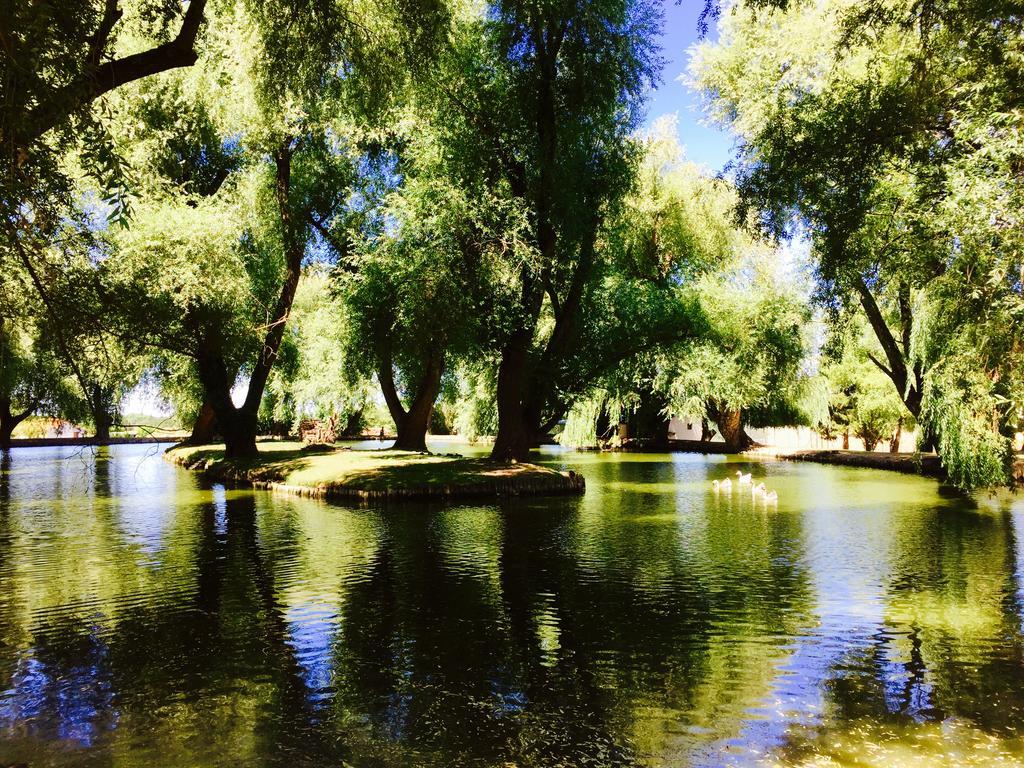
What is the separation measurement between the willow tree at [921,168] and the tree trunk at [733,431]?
19995mm

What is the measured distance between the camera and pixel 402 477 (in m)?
19.3

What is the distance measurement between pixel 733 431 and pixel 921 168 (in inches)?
1090

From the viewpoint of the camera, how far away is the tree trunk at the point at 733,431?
1458 inches

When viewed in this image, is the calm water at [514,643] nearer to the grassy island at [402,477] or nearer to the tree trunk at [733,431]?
the grassy island at [402,477]

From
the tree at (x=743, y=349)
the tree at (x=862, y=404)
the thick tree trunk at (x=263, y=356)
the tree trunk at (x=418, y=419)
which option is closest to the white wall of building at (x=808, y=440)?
the tree at (x=862, y=404)

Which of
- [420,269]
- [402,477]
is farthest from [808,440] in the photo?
[420,269]

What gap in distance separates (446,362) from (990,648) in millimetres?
19992

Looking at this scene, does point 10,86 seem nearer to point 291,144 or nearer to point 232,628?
point 232,628

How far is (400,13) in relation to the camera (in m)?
10.4

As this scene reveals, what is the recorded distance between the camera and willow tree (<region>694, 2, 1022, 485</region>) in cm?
971

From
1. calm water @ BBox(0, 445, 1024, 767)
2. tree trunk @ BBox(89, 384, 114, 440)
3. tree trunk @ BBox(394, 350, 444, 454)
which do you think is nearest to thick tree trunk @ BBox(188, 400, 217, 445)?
tree trunk @ BBox(394, 350, 444, 454)

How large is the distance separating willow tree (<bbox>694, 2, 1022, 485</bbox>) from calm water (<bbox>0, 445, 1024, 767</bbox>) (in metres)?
3.88

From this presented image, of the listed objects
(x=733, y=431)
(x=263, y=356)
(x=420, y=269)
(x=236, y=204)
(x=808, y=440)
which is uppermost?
(x=236, y=204)

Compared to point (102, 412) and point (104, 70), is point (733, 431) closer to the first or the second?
point (102, 412)
